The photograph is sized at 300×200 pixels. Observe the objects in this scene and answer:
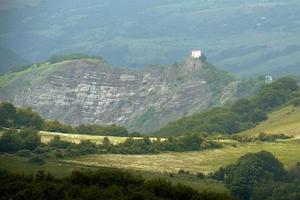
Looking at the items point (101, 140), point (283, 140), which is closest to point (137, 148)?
point (101, 140)

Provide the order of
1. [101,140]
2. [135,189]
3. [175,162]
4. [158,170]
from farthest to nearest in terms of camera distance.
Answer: [101,140] → [175,162] → [158,170] → [135,189]

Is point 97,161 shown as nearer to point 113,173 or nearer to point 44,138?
point 44,138

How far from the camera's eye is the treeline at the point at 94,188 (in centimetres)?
7769

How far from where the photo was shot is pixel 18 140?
122m

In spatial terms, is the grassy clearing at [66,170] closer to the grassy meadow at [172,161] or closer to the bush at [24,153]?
the grassy meadow at [172,161]

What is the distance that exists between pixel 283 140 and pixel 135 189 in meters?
71.3

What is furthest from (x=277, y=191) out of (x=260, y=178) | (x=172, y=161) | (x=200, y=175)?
(x=172, y=161)

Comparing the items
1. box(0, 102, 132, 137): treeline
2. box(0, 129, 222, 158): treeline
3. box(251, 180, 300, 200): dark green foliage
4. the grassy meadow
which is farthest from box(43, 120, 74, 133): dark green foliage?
box(251, 180, 300, 200): dark green foliage

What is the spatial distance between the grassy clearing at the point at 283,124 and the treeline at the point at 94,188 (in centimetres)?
7083

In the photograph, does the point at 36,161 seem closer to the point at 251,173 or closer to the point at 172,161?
the point at 172,161

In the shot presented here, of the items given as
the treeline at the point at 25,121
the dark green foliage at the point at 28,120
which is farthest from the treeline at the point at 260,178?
the dark green foliage at the point at 28,120

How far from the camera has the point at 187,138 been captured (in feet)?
466

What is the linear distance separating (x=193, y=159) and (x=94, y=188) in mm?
51714

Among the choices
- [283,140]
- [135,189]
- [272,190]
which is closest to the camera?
[135,189]
